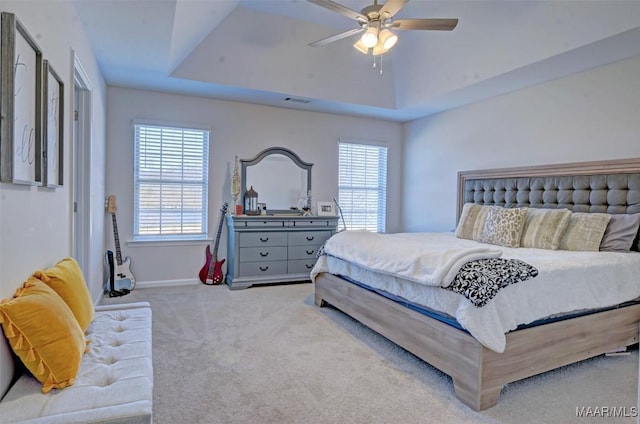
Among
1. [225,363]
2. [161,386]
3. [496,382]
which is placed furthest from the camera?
[225,363]

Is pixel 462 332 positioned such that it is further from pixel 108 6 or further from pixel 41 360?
pixel 108 6

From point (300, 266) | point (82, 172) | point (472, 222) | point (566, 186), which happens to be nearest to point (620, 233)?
point (566, 186)

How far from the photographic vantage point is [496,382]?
2061mm

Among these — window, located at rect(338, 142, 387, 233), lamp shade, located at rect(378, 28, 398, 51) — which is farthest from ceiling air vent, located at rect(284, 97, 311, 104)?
lamp shade, located at rect(378, 28, 398, 51)

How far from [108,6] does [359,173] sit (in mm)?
4033

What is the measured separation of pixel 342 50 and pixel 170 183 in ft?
9.11

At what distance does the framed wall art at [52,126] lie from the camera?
1.86 meters

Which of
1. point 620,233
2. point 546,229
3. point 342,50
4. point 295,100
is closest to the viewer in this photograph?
point 620,233

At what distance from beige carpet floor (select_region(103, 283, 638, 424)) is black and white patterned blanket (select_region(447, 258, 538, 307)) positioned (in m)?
0.63

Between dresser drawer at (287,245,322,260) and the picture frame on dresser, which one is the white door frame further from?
the picture frame on dresser

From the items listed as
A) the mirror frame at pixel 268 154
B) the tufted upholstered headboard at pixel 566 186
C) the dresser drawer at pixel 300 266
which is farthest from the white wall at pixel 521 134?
the dresser drawer at pixel 300 266

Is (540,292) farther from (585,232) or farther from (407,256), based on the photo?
(585,232)

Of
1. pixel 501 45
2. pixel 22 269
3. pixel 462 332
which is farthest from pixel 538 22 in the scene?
pixel 22 269

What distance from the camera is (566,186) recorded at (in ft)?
12.2
